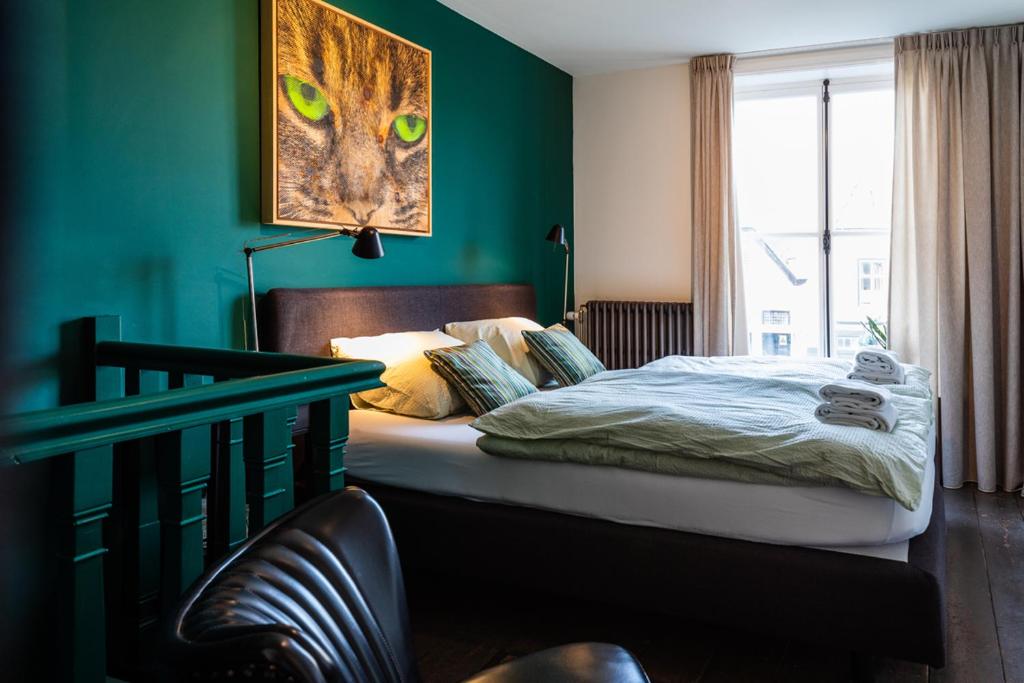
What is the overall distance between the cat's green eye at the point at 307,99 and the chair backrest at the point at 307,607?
88.7 inches

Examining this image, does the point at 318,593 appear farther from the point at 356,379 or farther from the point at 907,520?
the point at 907,520

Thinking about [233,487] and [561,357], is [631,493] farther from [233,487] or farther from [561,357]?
[561,357]

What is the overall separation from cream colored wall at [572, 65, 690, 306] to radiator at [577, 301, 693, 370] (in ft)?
0.44

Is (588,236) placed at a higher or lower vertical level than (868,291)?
higher

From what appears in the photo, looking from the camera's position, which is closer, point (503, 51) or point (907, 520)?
point (907, 520)

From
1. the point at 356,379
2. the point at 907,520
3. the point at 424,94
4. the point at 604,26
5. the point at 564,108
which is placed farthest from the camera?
the point at 564,108

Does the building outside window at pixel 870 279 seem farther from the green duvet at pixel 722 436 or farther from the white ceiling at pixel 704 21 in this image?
the green duvet at pixel 722 436

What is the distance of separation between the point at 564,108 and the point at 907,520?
12.8ft

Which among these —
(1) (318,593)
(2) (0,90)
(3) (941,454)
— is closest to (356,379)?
(1) (318,593)

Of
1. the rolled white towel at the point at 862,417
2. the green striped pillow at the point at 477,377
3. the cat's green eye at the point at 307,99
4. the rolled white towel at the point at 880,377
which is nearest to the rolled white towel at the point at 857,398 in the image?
the rolled white towel at the point at 862,417

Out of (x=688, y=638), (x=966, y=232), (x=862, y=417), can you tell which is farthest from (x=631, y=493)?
(x=966, y=232)

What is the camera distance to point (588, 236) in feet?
18.1

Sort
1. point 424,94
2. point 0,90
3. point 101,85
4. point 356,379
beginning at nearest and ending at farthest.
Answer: point 0,90 → point 356,379 → point 101,85 → point 424,94

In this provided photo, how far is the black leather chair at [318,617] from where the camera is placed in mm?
721
